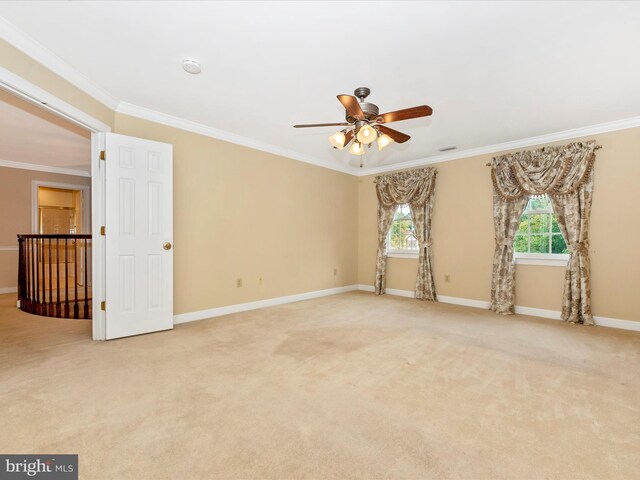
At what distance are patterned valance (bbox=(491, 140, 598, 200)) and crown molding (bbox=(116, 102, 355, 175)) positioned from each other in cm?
293

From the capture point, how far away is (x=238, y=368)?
2.70m

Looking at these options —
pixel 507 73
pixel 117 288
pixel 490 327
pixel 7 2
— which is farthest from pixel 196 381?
pixel 507 73

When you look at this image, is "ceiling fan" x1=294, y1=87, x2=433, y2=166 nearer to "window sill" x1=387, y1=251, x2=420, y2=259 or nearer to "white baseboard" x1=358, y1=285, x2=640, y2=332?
"window sill" x1=387, y1=251, x2=420, y2=259

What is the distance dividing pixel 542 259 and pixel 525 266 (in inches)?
9.3

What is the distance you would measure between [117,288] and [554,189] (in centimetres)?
558

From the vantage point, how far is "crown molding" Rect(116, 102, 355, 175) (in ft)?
12.1

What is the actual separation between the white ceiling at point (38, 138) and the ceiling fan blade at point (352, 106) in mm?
2900

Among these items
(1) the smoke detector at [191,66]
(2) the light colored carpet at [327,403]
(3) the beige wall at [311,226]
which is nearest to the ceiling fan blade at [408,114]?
(1) the smoke detector at [191,66]

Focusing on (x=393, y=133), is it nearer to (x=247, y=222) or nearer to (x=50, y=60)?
(x=247, y=222)

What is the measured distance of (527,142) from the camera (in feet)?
15.3

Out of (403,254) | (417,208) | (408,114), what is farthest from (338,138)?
(403,254)

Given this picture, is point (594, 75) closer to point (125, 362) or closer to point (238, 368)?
point (238, 368)

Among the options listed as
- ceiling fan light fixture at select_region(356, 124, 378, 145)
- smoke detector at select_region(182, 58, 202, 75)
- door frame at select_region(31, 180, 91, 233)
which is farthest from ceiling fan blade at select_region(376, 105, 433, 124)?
door frame at select_region(31, 180, 91, 233)

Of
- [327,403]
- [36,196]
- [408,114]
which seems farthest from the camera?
[36,196]
